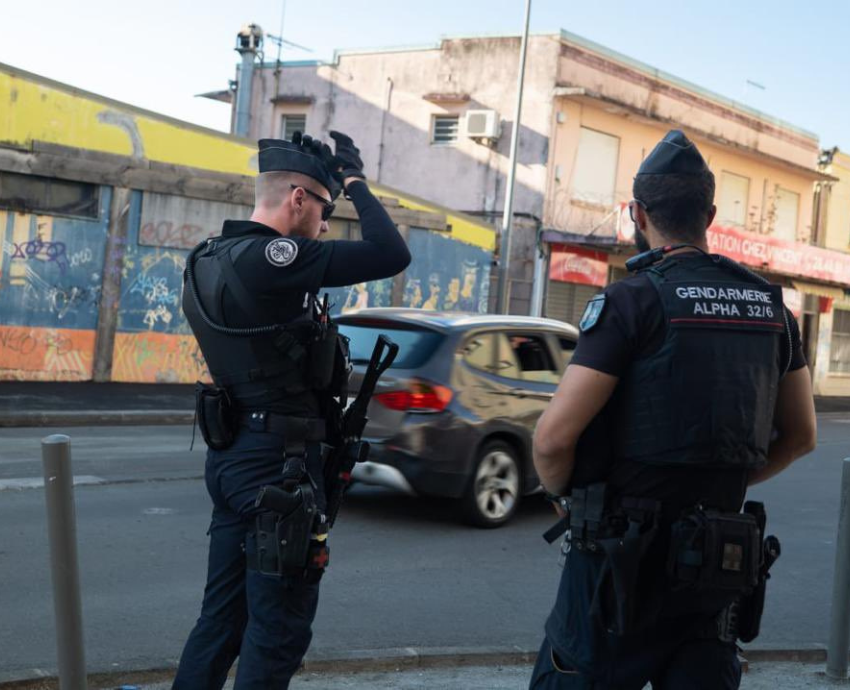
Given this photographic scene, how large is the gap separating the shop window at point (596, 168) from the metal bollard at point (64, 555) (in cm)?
2391

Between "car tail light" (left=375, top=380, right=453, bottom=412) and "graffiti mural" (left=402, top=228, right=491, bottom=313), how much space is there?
14555 millimetres

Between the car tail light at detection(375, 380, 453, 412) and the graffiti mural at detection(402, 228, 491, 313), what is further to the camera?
the graffiti mural at detection(402, 228, 491, 313)

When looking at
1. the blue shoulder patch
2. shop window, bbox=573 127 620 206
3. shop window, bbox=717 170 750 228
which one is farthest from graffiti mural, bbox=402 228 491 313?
the blue shoulder patch

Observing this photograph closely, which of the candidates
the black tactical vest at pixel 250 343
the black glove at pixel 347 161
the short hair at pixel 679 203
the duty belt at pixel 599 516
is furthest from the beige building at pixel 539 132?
the duty belt at pixel 599 516

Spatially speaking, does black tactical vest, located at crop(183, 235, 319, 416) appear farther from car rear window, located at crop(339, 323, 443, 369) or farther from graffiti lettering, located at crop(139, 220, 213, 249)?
graffiti lettering, located at crop(139, 220, 213, 249)

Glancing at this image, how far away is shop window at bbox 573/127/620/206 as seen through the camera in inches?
1043

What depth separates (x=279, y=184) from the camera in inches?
134

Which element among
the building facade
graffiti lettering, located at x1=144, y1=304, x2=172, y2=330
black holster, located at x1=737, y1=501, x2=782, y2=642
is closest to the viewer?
black holster, located at x1=737, y1=501, x2=782, y2=642

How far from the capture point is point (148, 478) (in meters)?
9.67

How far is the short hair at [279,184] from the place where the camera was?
340cm

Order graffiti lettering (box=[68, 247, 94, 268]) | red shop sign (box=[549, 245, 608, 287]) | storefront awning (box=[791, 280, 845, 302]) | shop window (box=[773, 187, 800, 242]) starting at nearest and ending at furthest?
graffiti lettering (box=[68, 247, 94, 268])
red shop sign (box=[549, 245, 608, 287])
storefront awning (box=[791, 280, 845, 302])
shop window (box=[773, 187, 800, 242])

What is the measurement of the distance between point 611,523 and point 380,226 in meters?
1.19

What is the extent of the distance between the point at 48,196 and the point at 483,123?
38.1 feet

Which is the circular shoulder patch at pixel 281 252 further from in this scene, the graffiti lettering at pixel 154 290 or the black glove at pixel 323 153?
the graffiti lettering at pixel 154 290
